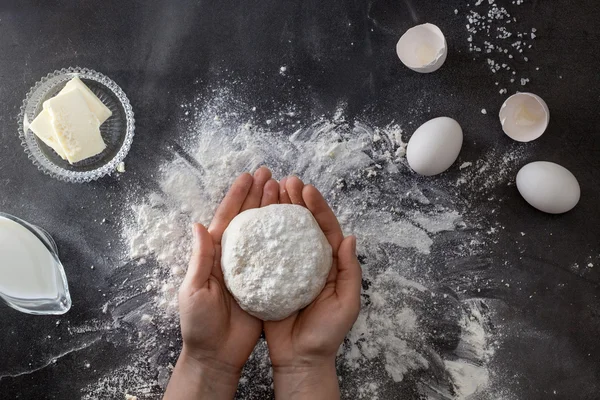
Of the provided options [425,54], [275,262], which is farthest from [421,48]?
[275,262]

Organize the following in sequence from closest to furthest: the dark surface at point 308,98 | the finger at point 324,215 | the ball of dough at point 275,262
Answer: the ball of dough at point 275,262, the finger at point 324,215, the dark surface at point 308,98

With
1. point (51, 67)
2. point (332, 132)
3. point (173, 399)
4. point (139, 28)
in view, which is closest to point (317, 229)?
point (332, 132)

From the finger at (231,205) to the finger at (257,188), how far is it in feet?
0.06

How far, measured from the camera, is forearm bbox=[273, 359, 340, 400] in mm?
1478

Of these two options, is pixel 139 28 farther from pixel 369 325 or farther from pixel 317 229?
pixel 369 325

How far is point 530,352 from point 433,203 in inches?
21.6

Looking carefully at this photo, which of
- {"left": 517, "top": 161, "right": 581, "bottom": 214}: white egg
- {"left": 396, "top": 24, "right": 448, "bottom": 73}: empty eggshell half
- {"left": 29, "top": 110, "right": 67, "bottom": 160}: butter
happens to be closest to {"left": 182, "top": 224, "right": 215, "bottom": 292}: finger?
{"left": 29, "top": 110, "right": 67, "bottom": 160}: butter

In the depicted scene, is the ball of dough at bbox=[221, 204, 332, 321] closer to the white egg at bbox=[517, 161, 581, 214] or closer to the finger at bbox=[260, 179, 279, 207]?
the finger at bbox=[260, 179, 279, 207]

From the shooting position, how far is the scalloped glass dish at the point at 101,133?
166 centimetres

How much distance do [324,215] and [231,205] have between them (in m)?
0.28

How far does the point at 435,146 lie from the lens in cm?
153

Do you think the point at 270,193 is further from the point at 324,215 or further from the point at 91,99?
the point at 91,99

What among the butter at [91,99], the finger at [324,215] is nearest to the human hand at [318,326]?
the finger at [324,215]

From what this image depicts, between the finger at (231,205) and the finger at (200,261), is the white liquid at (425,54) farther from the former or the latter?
the finger at (200,261)
